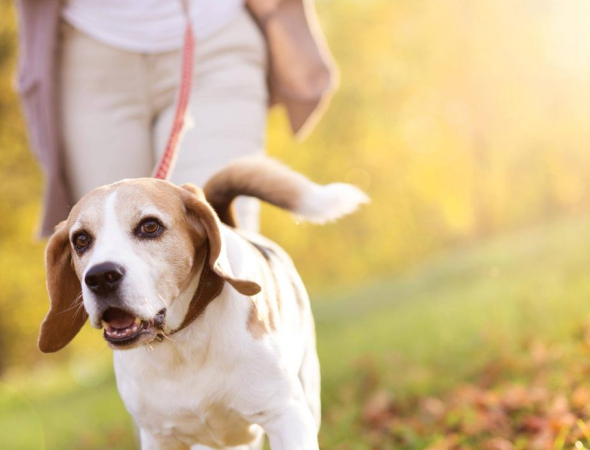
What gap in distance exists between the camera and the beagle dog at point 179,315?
2.19 meters

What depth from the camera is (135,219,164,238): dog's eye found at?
226 centimetres

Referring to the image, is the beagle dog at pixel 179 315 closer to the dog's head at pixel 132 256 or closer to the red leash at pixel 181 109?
the dog's head at pixel 132 256

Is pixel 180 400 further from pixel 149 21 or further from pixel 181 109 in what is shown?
pixel 149 21

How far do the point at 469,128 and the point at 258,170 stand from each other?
1285cm

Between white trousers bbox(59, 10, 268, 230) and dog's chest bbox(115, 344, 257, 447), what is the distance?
102 centimetres

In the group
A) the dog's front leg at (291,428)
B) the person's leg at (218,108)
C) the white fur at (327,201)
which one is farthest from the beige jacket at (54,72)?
the dog's front leg at (291,428)

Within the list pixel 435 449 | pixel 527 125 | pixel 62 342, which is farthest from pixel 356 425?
pixel 527 125

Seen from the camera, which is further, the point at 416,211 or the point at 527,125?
the point at 416,211

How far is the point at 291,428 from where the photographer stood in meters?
2.34

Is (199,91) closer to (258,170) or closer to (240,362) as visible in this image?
(258,170)

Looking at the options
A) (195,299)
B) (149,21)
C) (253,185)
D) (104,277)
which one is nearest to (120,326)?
(104,277)

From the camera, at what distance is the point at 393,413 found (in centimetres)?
538

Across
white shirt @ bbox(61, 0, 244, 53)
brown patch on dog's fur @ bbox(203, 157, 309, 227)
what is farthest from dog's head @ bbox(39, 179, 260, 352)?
white shirt @ bbox(61, 0, 244, 53)

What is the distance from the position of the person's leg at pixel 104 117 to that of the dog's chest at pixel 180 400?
3.42 feet
